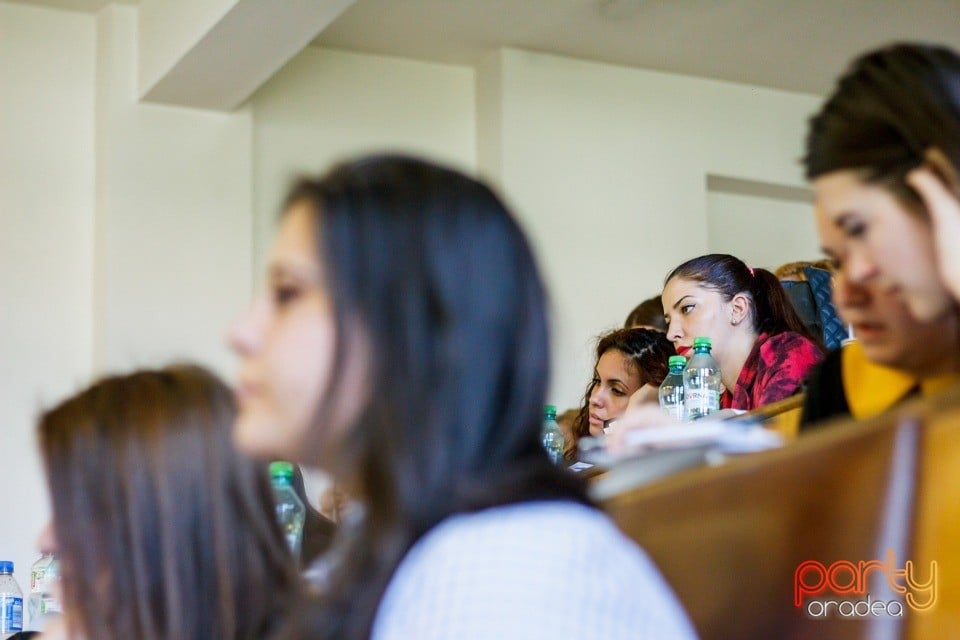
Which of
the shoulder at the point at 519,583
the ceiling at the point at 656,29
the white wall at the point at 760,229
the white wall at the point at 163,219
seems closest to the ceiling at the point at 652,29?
the ceiling at the point at 656,29

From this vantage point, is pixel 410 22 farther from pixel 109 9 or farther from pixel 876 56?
pixel 876 56

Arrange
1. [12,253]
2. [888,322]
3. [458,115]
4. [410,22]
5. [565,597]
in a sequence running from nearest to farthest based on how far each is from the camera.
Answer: [565,597] < [888,322] < [12,253] < [410,22] < [458,115]

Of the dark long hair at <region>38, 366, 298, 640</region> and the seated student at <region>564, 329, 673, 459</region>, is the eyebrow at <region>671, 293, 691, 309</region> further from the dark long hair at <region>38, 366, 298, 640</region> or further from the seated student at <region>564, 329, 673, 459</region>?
the dark long hair at <region>38, 366, 298, 640</region>

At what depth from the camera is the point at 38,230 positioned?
179 inches

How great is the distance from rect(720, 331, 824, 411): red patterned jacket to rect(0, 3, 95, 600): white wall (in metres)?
2.33

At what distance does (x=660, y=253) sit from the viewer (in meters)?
5.27

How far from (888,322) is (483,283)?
0.43 meters

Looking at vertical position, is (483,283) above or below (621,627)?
above

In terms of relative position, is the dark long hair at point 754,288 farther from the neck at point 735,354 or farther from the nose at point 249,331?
the nose at point 249,331

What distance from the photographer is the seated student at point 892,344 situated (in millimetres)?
1125

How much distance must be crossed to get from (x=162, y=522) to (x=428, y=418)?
48cm

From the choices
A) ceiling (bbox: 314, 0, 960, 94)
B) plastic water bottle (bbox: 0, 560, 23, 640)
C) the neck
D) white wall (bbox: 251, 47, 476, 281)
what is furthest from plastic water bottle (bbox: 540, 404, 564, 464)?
ceiling (bbox: 314, 0, 960, 94)

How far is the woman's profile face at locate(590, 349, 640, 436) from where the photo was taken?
3480 millimetres

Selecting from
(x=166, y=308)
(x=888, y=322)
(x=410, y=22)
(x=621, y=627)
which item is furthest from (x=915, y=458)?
(x=410, y=22)
